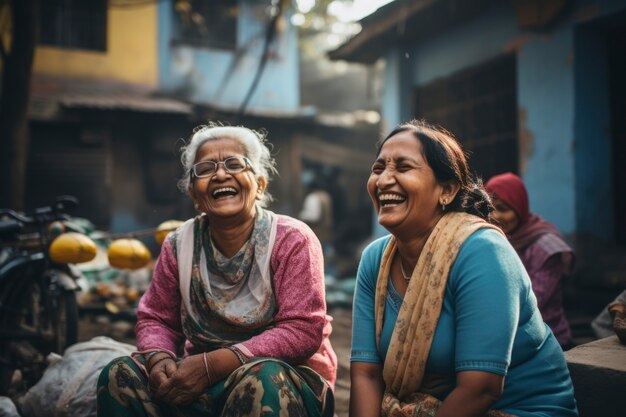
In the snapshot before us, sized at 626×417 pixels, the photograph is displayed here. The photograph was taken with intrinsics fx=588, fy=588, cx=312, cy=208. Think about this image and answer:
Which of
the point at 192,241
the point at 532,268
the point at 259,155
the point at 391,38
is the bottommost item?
the point at 532,268

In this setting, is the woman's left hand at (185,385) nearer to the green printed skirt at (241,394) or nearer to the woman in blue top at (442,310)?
the green printed skirt at (241,394)

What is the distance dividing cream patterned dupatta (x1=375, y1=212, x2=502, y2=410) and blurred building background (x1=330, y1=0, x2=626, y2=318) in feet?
12.0

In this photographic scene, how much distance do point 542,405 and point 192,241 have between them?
1669 mm

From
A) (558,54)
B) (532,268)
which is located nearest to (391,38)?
(558,54)

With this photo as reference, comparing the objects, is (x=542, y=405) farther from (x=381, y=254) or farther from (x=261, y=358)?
(x=261, y=358)

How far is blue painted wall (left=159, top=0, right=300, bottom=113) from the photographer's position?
12.9 metres

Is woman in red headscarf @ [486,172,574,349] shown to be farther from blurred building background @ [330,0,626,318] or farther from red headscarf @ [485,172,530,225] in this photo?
blurred building background @ [330,0,626,318]

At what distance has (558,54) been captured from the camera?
577cm

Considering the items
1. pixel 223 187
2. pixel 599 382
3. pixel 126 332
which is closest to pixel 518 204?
pixel 599 382

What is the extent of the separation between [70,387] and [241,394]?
1.53 meters

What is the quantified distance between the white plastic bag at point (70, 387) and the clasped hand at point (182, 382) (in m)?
1.03

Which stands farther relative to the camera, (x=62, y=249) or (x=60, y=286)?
(x=60, y=286)

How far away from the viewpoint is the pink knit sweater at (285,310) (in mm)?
2473

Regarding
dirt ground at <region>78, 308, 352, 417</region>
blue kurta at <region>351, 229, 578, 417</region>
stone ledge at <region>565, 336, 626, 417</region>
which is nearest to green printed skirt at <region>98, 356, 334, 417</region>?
blue kurta at <region>351, 229, 578, 417</region>
